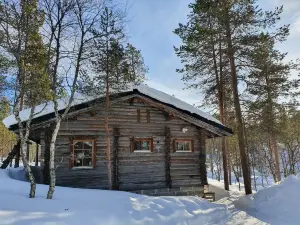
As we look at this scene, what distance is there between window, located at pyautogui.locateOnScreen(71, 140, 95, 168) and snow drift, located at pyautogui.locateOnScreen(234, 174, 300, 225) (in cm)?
749

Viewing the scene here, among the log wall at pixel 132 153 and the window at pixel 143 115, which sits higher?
the window at pixel 143 115

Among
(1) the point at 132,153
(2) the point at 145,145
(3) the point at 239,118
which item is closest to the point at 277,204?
(3) the point at 239,118

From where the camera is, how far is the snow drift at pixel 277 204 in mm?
9503

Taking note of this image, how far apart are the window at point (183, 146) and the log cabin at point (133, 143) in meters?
0.02

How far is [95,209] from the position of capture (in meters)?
6.93

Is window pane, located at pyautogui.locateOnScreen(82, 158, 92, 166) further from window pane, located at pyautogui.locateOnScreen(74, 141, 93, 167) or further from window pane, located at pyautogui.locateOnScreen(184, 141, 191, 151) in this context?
window pane, located at pyautogui.locateOnScreen(184, 141, 191, 151)

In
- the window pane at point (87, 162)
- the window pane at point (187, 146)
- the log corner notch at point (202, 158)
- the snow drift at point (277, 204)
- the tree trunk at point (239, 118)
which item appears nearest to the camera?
the snow drift at point (277, 204)

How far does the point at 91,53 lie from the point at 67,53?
2.80 ft

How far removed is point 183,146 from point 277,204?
17.8 feet

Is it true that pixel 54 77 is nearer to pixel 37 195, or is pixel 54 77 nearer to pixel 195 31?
pixel 37 195

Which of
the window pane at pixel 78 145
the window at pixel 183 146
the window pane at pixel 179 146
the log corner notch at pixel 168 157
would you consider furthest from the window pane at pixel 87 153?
the window pane at pixel 179 146

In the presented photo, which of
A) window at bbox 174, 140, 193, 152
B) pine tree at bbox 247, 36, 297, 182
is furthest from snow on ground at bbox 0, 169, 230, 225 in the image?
pine tree at bbox 247, 36, 297, 182

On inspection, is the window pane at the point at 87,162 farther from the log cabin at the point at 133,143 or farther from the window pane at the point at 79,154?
the window pane at the point at 79,154

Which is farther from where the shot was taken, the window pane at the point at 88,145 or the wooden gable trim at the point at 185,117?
the wooden gable trim at the point at 185,117
